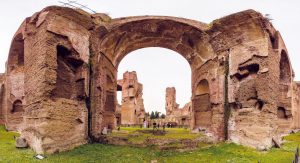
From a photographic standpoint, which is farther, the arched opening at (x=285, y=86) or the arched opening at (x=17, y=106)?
the arched opening at (x=17, y=106)

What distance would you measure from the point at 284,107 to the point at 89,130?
1154 centimetres

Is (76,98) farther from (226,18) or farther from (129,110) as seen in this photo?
(129,110)

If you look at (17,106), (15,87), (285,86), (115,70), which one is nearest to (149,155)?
(115,70)

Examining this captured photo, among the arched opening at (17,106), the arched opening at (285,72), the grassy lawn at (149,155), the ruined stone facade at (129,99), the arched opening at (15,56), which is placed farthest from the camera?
the ruined stone facade at (129,99)

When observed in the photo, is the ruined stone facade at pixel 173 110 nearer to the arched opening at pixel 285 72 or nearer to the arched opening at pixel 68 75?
the arched opening at pixel 285 72

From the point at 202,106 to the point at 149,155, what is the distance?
6.06 meters

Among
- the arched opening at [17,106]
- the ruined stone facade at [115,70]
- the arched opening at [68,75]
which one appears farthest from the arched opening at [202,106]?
the arched opening at [17,106]

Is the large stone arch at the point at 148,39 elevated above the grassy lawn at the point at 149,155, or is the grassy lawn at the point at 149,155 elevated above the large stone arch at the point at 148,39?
the large stone arch at the point at 148,39

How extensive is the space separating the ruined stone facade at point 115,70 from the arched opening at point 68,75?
0.04m

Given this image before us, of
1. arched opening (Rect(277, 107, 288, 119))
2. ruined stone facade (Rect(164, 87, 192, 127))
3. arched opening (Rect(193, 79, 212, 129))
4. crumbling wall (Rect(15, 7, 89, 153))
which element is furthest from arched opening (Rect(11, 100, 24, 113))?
ruined stone facade (Rect(164, 87, 192, 127))

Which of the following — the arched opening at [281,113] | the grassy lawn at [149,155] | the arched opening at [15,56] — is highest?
the arched opening at [15,56]

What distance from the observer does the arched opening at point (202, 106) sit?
13683 mm

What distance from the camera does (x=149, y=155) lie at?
360 inches

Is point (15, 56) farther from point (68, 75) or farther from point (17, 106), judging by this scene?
point (68, 75)
